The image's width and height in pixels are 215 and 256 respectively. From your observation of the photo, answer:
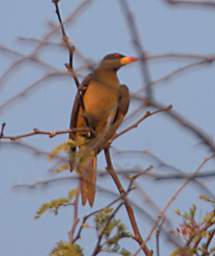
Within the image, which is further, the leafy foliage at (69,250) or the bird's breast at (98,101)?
the bird's breast at (98,101)

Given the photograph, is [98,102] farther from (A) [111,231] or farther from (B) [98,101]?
(A) [111,231]

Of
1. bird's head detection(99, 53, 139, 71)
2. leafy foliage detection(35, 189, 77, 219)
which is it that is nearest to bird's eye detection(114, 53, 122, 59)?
bird's head detection(99, 53, 139, 71)

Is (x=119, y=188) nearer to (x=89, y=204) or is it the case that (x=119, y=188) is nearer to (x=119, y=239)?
A: (x=119, y=239)

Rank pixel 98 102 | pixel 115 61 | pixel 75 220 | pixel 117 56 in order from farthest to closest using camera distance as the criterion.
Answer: pixel 117 56 → pixel 115 61 → pixel 98 102 → pixel 75 220

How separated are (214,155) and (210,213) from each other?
50.1 inches

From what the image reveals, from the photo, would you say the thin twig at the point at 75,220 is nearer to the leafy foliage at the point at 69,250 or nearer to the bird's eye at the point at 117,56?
the leafy foliage at the point at 69,250

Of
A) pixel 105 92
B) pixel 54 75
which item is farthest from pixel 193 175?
pixel 105 92

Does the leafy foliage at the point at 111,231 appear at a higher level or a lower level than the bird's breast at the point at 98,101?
lower

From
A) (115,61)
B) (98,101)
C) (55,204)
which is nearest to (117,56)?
(115,61)

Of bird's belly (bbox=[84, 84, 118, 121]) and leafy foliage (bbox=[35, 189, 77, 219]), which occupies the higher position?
bird's belly (bbox=[84, 84, 118, 121])

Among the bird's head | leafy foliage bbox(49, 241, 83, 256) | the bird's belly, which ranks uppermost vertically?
the bird's head

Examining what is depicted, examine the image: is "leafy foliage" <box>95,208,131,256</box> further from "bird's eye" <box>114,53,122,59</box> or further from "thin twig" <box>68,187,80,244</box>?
"bird's eye" <box>114,53,122,59</box>

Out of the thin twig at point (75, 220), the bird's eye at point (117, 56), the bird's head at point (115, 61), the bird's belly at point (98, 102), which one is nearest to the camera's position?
the thin twig at point (75, 220)

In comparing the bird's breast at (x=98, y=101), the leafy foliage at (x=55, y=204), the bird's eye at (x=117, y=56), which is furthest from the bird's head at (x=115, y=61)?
the leafy foliage at (x=55, y=204)
